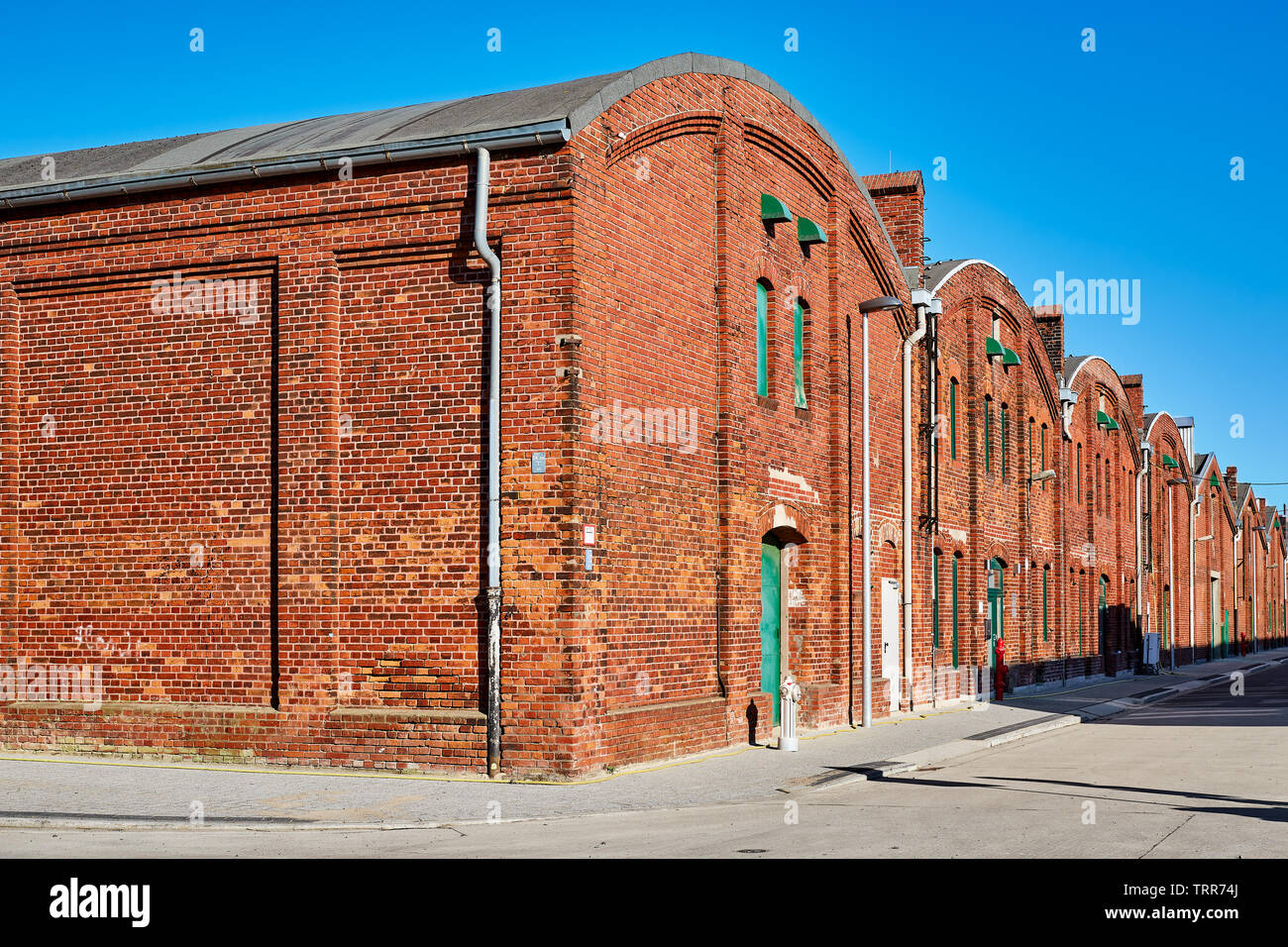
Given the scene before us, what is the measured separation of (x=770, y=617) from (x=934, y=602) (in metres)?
8.38

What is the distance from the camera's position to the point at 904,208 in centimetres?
2791

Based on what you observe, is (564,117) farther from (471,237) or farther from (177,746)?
(177,746)

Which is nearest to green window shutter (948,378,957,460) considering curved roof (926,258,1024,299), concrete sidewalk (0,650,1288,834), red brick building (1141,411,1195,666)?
curved roof (926,258,1024,299)

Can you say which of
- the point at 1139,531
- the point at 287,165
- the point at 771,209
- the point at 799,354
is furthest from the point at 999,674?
the point at 287,165

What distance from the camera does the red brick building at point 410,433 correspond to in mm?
14523

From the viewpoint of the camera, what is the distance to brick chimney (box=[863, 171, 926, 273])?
27656 millimetres

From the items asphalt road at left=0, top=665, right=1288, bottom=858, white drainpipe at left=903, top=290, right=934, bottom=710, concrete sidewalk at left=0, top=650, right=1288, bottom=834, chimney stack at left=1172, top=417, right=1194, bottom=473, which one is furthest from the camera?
chimney stack at left=1172, top=417, right=1194, bottom=473

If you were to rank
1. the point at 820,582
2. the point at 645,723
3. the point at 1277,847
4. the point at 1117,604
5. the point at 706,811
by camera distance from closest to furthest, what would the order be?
1. the point at 1277,847
2. the point at 706,811
3. the point at 645,723
4. the point at 820,582
5. the point at 1117,604

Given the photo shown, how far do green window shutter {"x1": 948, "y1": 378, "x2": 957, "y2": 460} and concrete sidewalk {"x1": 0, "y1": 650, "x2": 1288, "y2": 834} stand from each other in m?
11.1

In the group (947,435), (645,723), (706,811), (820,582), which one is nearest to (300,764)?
(645,723)

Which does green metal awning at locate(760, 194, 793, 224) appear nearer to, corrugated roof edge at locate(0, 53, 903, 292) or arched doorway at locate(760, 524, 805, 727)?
corrugated roof edge at locate(0, 53, 903, 292)

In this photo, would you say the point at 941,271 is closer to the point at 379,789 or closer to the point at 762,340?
the point at 762,340

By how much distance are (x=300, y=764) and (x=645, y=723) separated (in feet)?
12.5

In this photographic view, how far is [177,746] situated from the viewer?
15664mm
